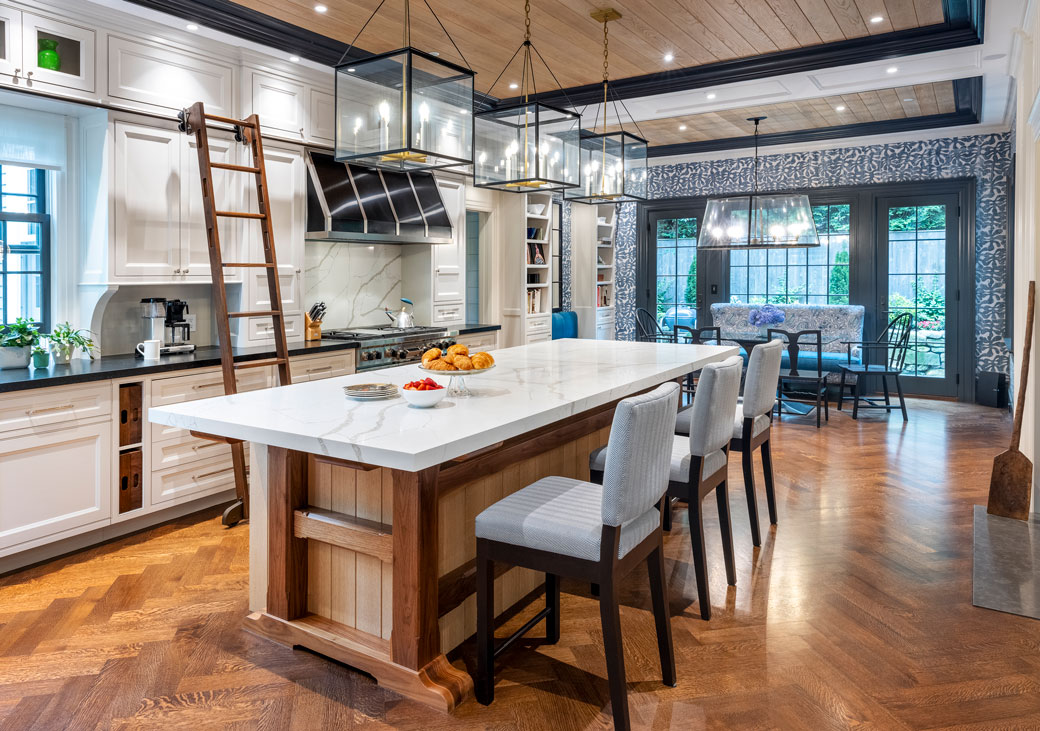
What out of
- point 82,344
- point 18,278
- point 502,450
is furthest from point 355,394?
point 18,278

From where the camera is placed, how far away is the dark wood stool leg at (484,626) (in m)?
2.24

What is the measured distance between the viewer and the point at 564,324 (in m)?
9.26

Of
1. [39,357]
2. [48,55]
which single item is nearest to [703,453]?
[39,357]

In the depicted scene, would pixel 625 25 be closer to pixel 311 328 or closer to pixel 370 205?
pixel 370 205

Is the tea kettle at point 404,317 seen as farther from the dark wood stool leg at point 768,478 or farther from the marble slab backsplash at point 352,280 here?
the dark wood stool leg at point 768,478

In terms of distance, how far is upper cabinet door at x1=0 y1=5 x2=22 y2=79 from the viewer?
3.31 meters

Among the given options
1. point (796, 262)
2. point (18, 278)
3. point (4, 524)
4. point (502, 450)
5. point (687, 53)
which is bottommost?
point (4, 524)

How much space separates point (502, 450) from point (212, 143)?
286cm

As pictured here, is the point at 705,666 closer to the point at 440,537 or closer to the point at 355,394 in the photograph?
the point at 440,537

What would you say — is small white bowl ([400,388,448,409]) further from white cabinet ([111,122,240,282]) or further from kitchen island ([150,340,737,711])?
white cabinet ([111,122,240,282])

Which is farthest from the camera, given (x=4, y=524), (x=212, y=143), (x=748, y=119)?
(x=748, y=119)

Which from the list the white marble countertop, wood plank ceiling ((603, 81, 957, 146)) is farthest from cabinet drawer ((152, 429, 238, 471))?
wood plank ceiling ((603, 81, 957, 146))

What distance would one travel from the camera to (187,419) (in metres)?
2.30

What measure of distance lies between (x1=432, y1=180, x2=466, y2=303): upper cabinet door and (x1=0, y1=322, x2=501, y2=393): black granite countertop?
1.62 metres
